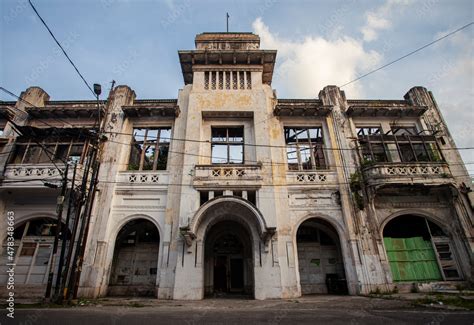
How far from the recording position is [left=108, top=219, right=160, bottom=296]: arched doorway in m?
12.1

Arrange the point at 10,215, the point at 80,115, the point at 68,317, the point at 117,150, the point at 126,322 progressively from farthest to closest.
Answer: the point at 80,115 < the point at 117,150 < the point at 10,215 < the point at 68,317 < the point at 126,322

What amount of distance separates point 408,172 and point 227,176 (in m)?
9.42

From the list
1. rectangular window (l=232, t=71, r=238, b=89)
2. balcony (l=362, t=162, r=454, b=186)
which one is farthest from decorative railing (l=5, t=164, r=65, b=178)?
balcony (l=362, t=162, r=454, b=186)

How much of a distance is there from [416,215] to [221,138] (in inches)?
457

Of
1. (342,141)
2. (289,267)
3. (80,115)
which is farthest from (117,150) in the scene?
(342,141)

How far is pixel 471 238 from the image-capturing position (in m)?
11.7

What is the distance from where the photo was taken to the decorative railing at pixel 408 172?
1213 cm

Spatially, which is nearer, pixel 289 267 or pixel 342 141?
pixel 289 267

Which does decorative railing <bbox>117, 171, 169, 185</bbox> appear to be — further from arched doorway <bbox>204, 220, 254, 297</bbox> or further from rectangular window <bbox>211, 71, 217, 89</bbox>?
rectangular window <bbox>211, 71, 217, 89</bbox>

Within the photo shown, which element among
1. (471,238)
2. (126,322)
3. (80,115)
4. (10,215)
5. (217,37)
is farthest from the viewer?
(217,37)

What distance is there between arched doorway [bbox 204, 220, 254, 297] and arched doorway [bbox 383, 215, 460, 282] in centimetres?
715

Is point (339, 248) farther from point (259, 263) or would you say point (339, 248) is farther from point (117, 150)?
point (117, 150)

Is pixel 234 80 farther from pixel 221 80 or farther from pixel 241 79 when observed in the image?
pixel 221 80

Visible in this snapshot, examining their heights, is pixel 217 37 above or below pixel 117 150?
above
